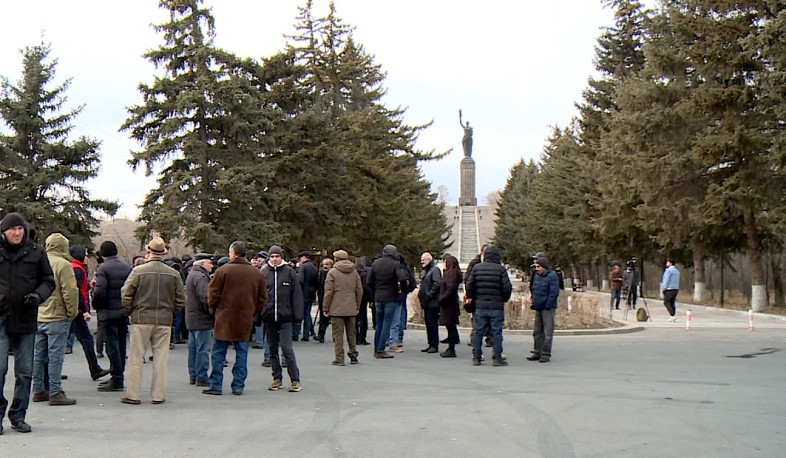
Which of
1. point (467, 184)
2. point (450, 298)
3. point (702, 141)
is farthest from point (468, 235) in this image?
point (450, 298)

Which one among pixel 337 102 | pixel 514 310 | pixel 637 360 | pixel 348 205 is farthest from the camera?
pixel 337 102

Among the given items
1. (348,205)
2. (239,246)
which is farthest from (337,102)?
(239,246)

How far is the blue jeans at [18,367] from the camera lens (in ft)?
25.3

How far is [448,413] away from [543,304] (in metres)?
5.90

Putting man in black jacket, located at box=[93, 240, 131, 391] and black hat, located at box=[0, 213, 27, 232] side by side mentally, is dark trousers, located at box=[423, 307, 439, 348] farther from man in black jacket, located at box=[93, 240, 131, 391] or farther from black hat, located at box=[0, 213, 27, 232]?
black hat, located at box=[0, 213, 27, 232]

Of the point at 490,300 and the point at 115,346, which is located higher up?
the point at 490,300

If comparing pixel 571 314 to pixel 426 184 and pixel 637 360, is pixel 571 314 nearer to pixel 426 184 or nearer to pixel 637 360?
pixel 637 360

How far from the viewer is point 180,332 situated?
17859mm

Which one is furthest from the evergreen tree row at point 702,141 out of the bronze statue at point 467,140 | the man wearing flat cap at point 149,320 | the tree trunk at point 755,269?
the bronze statue at point 467,140

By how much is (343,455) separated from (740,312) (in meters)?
24.4

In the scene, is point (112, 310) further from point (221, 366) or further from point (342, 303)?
point (342, 303)

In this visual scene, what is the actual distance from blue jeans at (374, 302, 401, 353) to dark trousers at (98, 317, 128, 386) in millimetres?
5270

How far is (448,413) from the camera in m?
9.14

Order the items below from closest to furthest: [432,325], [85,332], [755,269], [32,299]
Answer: [32,299], [85,332], [432,325], [755,269]
